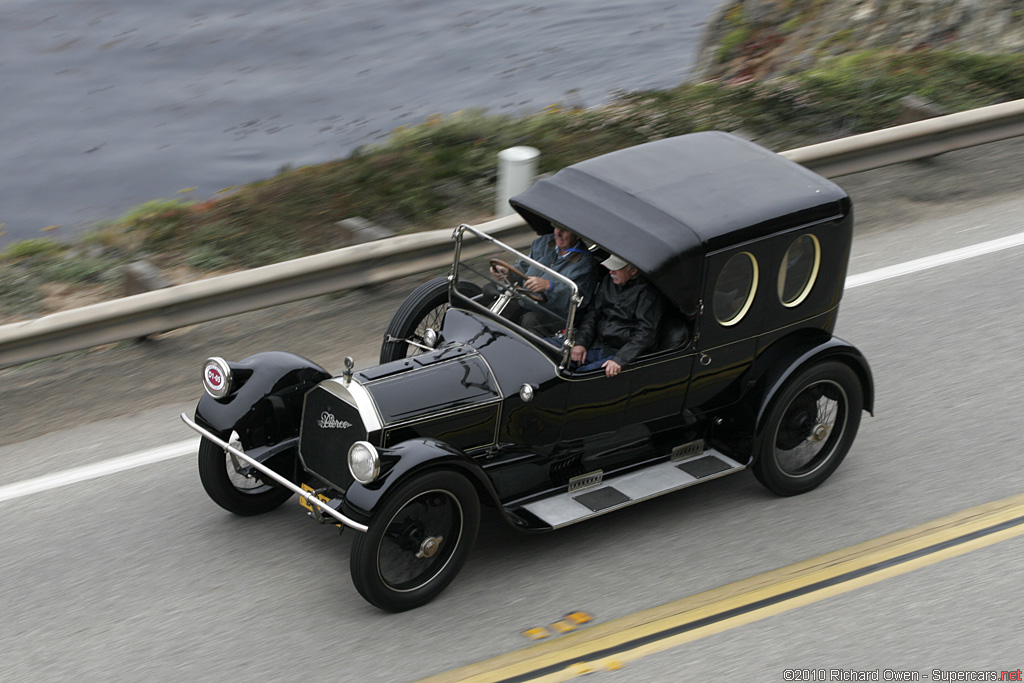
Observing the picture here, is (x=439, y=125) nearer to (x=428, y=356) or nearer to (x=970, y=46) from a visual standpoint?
(x=428, y=356)

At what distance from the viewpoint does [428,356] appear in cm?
615

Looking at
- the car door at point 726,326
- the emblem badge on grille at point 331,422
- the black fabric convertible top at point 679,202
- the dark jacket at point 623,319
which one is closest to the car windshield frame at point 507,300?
the dark jacket at point 623,319

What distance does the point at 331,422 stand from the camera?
19.5 feet

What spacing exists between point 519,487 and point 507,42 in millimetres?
13334

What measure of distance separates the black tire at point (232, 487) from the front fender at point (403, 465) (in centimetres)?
93

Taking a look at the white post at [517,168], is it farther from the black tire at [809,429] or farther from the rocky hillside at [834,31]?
the rocky hillside at [834,31]

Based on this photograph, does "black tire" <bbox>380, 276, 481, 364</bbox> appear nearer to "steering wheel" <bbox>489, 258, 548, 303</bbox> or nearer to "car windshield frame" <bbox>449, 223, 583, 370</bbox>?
"car windshield frame" <bbox>449, 223, 583, 370</bbox>

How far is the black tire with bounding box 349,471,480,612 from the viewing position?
550cm

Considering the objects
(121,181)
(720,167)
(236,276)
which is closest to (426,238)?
(236,276)

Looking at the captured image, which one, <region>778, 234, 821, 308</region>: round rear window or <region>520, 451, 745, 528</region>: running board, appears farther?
<region>778, 234, 821, 308</region>: round rear window

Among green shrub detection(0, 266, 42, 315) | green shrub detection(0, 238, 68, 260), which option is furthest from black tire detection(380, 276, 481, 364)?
green shrub detection(0, 238, 68, 260)

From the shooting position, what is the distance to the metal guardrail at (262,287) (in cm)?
768

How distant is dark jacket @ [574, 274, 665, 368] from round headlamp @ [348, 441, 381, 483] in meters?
1.45

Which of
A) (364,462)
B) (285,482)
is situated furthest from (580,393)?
(285,482)
